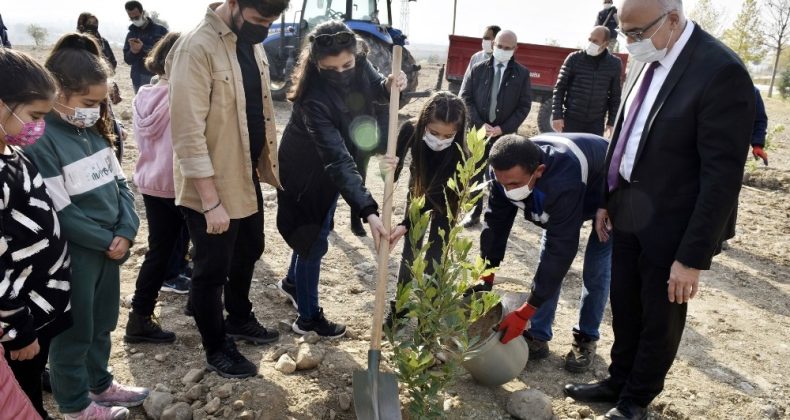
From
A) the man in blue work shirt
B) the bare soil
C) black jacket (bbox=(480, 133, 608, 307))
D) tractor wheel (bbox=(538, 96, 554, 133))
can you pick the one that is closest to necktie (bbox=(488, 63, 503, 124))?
the bare soil

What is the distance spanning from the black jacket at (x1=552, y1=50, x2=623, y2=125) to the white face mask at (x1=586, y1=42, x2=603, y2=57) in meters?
0.05

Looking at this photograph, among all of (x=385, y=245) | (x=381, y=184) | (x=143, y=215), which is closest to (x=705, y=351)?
(x=385, y=245)

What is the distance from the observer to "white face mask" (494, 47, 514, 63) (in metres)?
5.00

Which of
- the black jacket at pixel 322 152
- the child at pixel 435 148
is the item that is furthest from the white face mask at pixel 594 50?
the black jacket at pixel 322 152

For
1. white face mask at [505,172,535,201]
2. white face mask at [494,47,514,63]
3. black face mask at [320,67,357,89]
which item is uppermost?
white face mask at [494,47,514,63]

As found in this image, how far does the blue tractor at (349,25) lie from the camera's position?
31.9ft

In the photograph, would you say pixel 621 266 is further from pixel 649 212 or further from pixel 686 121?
pixel 686 121

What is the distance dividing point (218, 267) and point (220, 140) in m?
0.56

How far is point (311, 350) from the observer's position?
2.87m

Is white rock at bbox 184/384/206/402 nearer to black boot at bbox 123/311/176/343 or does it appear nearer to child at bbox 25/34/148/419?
child at bbox 25/34/148/419

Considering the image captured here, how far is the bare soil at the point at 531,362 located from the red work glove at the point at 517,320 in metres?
0.39

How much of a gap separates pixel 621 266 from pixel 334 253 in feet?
8.10

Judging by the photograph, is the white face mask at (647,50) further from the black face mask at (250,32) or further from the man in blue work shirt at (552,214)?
the black face mask at (250,32)

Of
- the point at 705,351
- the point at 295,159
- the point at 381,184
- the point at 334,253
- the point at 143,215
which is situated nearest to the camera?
the point at 295,159
